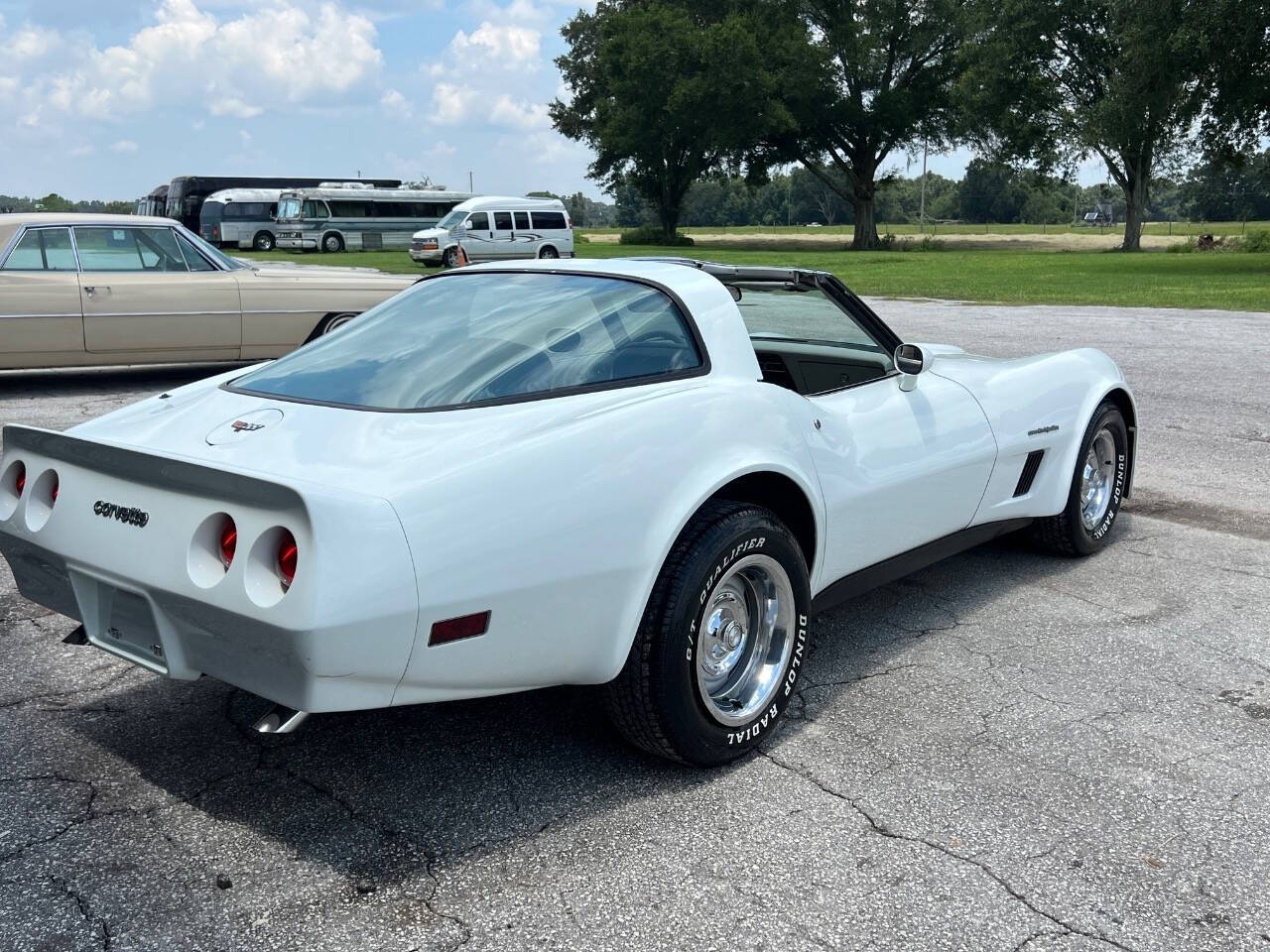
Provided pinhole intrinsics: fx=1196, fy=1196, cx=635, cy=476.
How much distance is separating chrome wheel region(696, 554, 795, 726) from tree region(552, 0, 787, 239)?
50.2 metres

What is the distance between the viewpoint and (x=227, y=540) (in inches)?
105

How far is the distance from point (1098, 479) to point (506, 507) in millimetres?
3524

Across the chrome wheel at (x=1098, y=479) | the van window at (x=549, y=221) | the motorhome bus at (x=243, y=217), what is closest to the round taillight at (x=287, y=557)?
the chrome wheel at (x=1098, y=479)

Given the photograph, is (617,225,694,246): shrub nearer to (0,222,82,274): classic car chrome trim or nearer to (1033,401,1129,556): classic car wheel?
(0,222,82,274): classic car chrome trim

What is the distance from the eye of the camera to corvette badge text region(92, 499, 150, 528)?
110 inches

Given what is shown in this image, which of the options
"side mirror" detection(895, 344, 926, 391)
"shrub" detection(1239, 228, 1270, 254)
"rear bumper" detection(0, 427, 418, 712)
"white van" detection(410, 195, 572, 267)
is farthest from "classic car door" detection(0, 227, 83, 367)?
"shrub" detection(1239, 228, 1270, 254)

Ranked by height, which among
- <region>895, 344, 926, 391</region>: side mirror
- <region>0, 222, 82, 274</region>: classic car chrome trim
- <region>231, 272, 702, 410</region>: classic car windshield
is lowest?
<region>895, 344, 926, 391</region>: side mirror

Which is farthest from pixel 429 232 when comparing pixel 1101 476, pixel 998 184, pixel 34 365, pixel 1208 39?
pixel 998 184

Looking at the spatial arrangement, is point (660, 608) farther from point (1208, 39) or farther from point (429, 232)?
point (429, 232)

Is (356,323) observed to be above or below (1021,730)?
above

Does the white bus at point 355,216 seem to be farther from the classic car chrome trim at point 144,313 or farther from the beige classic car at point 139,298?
the classic car chrome trim at point 144,313

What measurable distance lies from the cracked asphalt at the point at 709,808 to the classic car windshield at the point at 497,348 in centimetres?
99

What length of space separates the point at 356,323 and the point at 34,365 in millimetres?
6936

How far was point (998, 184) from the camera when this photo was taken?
121 meters
